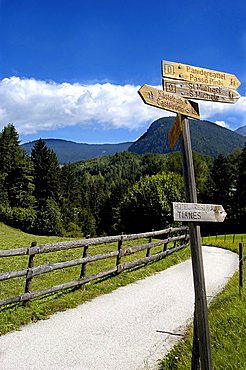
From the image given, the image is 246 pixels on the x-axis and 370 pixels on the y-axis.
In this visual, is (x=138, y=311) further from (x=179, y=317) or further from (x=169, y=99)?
(x=169, y=99)

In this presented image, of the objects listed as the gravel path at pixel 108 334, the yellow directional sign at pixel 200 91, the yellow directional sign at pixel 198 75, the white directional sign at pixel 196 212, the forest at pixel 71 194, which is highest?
the forest at pixel 71 194

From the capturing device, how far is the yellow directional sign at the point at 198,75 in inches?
178

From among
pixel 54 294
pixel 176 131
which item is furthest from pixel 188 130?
pixel 54 294

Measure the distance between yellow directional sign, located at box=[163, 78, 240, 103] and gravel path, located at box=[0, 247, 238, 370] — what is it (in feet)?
11.9

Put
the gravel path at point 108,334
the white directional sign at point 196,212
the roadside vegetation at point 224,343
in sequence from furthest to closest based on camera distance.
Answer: the gravel path at point 108,334
the roadside vegetation at point 224,343
the white directional sign at point 196,212

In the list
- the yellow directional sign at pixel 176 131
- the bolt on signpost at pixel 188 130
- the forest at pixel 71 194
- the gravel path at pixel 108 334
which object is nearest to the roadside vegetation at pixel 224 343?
the gravel path at pixel 108 334

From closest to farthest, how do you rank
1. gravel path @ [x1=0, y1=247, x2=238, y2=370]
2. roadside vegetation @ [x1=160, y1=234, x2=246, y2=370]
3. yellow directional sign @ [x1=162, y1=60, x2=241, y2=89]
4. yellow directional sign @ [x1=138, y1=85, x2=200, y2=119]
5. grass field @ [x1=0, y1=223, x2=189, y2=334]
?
1. yellow directional sign @ [x1=138, y1=85, x2=200, y2=119]
2. yellow directional sign @ [x1=162, y1=60, x2=241, y2=89]
3. roadside vegetation @ [x1=160, y1=234, x2=246, y2=370]
4. gravel path @ [x1=0, y1=247, x2=238, y2=370]
5. grass field @ [x1=0, y1=223, x2=189, y2=334]

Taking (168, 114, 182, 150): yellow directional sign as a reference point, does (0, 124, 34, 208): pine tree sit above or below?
above

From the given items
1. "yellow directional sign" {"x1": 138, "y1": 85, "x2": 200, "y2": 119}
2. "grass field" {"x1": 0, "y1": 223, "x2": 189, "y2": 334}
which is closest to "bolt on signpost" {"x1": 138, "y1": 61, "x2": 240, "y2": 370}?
"yellow directional sign" {"x1": 138, "y1": 85, "x2": 200, "y2": 119}

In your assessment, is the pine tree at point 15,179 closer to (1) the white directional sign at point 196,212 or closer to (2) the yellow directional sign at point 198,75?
(2) the yellow directional sign at point 198,75

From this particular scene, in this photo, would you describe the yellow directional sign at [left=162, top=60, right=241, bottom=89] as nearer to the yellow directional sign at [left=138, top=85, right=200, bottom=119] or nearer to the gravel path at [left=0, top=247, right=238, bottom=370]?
the yellow directional sign at [left=138, top=85, right=200, bottom=119]

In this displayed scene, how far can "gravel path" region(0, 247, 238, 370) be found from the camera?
18.1 feet

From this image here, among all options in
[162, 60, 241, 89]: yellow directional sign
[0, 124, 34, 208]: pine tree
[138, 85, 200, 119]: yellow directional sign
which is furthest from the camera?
[0, 124, 34, 208]: pine tree

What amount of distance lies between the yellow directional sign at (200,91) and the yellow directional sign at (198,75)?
0.16 feet
